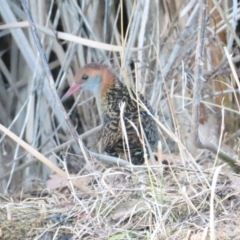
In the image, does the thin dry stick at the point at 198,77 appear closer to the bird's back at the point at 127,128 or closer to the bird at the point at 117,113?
the bird at the point at 117,113

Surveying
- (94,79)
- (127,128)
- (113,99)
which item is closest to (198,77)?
(127,128)

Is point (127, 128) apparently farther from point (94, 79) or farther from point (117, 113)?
point (94, 79)

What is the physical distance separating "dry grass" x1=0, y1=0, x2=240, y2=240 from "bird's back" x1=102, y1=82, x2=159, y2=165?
0.35 feet

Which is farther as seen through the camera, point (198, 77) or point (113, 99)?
point (113, 99)

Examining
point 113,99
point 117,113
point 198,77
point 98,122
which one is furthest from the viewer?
point 98,122

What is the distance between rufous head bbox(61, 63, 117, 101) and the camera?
12.9 feet

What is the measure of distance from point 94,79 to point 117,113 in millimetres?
413

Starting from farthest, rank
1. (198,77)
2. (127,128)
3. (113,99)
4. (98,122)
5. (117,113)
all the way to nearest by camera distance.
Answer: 1. (98,122)
2. (113,99)
3. (117,113)
4. (127,128)
5. (198,77)

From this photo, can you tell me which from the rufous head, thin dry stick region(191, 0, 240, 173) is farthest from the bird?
thin dry stick region(191, 0, 240, 173)

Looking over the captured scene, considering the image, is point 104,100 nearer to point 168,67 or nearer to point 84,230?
point 168,67

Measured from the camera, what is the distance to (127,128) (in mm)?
3314

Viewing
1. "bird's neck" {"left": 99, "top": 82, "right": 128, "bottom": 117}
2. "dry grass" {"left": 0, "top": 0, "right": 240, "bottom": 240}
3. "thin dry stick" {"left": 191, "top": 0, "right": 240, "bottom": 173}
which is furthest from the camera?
"bird's neck" {"left": 99, "top": 82, "right": 128, "bottom": 117}

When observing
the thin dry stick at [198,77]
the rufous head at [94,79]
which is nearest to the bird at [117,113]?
the rufous head at [94,79]

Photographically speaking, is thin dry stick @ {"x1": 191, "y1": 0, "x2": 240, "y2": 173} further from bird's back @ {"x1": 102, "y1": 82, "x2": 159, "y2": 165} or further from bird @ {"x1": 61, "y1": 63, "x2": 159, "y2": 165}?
bird's back @ {"x1": 102, "y1": 82, "x2": 159, "y2": 165}
